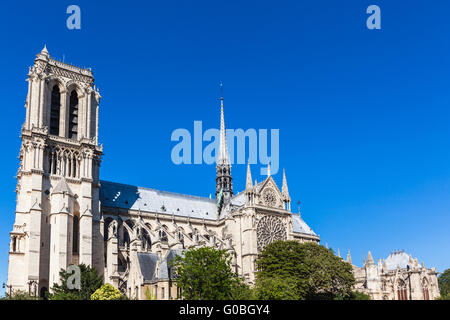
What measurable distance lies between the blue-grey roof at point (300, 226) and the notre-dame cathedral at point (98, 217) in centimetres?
1278

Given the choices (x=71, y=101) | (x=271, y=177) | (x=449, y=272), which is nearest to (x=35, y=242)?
(x=71, y=101)

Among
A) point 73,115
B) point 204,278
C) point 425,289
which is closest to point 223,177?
point 73,115

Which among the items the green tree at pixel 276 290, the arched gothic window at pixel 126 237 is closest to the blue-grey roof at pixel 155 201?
the arched gothic window at pixel 126 237

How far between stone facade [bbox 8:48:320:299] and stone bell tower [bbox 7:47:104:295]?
129 mm

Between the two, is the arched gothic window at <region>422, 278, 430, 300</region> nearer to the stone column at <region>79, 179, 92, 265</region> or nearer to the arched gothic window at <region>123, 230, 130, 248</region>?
the arched gothic window at <region>123, 230, 130, 248</region>

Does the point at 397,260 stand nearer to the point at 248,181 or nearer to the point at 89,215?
the point at 248,181

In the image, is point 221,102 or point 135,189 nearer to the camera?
point 135,189

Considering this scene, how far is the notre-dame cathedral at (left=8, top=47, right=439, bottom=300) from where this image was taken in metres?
56.3

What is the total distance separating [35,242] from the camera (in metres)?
56.5

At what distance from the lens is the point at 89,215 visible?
61.5m

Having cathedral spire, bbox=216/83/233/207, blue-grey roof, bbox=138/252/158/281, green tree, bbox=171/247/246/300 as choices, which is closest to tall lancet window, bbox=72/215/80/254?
blue-grey roof, bbox=138/252/158/281

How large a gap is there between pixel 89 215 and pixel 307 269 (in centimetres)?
3135
